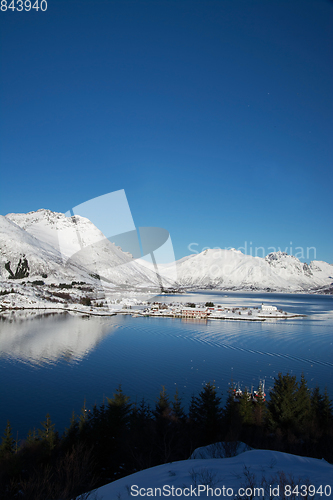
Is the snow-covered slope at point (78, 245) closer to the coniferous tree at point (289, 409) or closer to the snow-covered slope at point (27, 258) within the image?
the snow-covered slope at point (27, 258)

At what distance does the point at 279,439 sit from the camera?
5414mm

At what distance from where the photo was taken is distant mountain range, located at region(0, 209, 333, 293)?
4850 cm

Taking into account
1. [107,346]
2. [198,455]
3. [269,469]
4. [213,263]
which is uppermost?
[213,263]

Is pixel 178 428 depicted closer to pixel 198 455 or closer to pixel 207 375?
pixel 198 455

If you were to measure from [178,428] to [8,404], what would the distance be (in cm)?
520

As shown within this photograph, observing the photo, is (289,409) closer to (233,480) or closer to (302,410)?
(302,410)

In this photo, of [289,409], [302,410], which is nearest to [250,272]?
[302,410]

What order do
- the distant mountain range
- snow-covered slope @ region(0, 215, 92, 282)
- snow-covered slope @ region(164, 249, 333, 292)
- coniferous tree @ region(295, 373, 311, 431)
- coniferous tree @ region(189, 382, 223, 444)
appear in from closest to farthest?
coniferous tree @ region(189, 382, 223, 444) → coniferous tree @ region(295, 373, 311, 431) → snow-covered slope @ region(0, 215, 92, 282) → the distant mountain range → snow-covered slope @ region(164, 249, 333, 292)

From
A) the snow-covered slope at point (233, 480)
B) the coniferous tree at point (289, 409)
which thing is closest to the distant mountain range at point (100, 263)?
the coniferous tree at point (289, 409)

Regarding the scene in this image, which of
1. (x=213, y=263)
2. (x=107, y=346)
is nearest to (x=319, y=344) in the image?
(x=107, y=346)

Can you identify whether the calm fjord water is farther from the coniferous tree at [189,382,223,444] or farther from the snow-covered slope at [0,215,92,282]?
the snow-covered slope at [0,215,92,282]

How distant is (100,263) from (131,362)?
6306cm

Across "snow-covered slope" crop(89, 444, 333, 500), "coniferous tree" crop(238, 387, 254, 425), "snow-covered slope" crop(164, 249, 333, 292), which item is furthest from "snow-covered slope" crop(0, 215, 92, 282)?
"snow-covered slope" crop(164, 249, 333, 292)

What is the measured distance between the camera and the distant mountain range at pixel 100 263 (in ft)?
159
